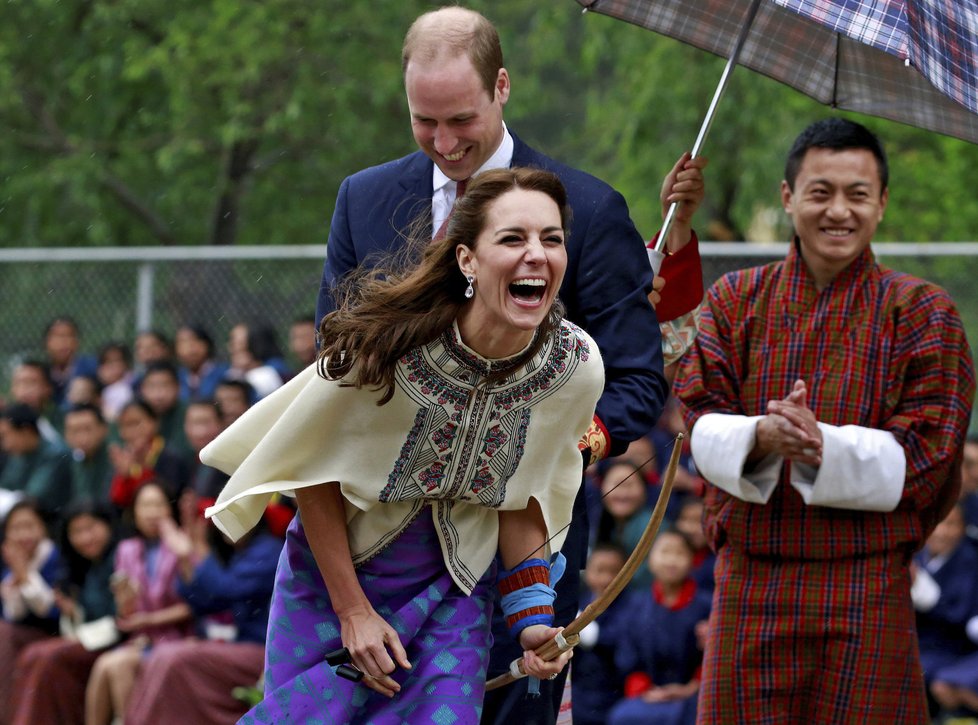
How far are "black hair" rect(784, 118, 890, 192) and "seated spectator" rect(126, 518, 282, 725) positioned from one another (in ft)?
12.1

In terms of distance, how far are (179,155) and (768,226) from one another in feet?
16.1

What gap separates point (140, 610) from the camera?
8.12 meters

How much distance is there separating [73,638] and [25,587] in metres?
0.39

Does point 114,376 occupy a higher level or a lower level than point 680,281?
lower

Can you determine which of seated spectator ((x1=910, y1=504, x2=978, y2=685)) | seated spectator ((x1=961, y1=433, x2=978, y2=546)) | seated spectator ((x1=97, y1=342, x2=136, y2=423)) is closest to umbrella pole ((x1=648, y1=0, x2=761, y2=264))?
seated spectator ((x1=910, y1=504, x2=978, y2=685))

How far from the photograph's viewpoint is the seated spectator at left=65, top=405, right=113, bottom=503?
9.48m

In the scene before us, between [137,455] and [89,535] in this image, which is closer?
[89,535]

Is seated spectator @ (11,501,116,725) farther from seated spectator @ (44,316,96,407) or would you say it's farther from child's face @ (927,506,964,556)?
child's face @ (927,506,964,556)

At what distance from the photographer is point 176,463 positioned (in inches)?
351

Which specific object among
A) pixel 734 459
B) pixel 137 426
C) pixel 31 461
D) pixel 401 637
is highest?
pixel 734 459

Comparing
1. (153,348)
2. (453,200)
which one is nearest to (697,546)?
(453,200)

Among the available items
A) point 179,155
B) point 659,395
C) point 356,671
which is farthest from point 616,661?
point 179,155

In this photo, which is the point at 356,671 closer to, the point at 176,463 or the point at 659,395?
the point at 659,395

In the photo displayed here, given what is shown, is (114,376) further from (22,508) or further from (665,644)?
(665,644)
